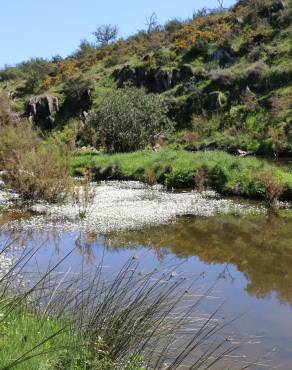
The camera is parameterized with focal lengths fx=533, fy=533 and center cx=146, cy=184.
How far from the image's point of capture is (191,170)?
69.7ft

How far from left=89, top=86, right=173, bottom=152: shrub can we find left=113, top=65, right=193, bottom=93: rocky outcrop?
8590 millimetres

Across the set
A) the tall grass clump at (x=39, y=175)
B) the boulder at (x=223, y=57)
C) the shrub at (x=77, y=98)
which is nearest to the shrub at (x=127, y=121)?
the boulder at (x=223, y=57)

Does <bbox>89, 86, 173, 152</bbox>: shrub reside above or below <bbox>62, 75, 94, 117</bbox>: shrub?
below

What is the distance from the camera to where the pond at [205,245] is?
23.1 ft

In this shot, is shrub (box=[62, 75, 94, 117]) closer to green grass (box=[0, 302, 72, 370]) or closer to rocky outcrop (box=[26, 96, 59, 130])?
rocky outcrop (box=[26, 96, 59, 130])

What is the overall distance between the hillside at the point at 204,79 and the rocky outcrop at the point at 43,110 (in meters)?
0.08

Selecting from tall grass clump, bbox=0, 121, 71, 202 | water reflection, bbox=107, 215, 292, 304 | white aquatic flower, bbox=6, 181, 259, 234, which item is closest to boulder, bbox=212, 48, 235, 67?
white aquatic flower, bbox=6, 181, 259, 234

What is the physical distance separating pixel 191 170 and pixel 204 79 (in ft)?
64.1

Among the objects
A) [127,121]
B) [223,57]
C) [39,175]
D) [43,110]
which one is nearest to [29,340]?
[39,175]

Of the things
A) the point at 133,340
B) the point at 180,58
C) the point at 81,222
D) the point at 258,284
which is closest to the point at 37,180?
the point at 81,222

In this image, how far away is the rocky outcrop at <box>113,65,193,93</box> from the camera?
1610 inches

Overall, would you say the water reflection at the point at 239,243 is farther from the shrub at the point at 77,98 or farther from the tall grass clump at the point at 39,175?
the shrub at the point at 77,98

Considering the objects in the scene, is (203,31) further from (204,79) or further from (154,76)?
(204,79)

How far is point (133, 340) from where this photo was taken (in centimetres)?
423
